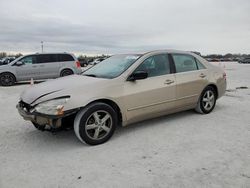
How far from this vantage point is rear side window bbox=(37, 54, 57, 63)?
14.5 meters

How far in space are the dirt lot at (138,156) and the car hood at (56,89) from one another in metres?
0.79

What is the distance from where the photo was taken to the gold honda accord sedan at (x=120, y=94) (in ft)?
13.7

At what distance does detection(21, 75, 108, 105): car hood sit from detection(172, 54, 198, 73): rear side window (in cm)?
183

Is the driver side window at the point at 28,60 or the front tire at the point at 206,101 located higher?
the driver side window at the point at 28,60

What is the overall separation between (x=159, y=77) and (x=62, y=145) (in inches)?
87.8

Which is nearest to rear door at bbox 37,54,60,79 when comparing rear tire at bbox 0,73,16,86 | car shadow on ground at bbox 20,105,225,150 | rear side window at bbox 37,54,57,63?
rear side window at bbox 37,54,57,63

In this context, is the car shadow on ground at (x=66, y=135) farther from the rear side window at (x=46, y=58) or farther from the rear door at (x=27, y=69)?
the rear side window at (x=46, y=58)

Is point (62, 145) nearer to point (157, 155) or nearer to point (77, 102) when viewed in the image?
point (77, 102)

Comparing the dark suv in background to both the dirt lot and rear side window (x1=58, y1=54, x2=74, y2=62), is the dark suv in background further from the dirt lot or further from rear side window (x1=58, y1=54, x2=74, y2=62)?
the dirt lot

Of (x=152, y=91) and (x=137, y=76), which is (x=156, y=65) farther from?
(x=137, y=76)

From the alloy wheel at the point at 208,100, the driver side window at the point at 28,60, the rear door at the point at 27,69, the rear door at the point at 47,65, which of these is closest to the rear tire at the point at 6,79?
the rear door at the point at 27,69

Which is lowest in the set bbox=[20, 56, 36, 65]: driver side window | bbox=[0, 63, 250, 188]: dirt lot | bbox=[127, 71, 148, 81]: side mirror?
bbox=[0, 63, 250, 188]: dirt lot

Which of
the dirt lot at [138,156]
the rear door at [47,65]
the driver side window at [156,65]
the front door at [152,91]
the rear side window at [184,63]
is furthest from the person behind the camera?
the rear door at [47,65]

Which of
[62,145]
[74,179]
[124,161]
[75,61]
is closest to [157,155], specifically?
[124,161]
